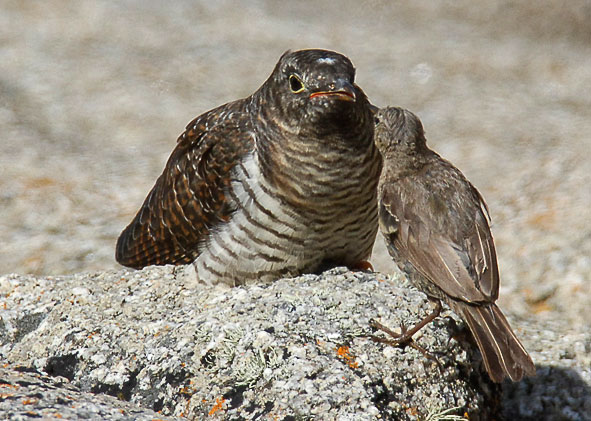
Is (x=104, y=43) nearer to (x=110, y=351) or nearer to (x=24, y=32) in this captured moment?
(x=24, y=32)

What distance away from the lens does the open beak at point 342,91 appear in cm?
396

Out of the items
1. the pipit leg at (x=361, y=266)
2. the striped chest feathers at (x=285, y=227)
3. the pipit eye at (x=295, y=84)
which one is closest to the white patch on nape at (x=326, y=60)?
the pipit eye at (x=295, y=84)

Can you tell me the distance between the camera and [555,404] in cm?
449

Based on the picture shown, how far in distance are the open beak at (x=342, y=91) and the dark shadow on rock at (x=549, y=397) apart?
191cm

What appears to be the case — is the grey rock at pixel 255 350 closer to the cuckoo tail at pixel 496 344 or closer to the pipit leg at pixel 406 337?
the pipit leg at pixel 406 337

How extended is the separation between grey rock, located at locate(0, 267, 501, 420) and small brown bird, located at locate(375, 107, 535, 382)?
9.1 inches

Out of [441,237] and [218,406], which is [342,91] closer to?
[441,237]

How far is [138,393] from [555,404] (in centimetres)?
236

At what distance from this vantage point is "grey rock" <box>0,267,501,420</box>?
3373mm

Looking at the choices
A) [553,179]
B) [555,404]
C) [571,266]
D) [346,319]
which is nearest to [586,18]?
[553,179]

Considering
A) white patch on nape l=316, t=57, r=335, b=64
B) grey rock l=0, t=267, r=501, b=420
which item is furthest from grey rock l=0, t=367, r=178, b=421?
white patch on nape l=316, t=57, r=335, b=64

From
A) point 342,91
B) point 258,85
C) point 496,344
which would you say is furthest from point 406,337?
point 258,85

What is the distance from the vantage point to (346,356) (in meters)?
3.53

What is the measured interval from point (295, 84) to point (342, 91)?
0.35 meters
